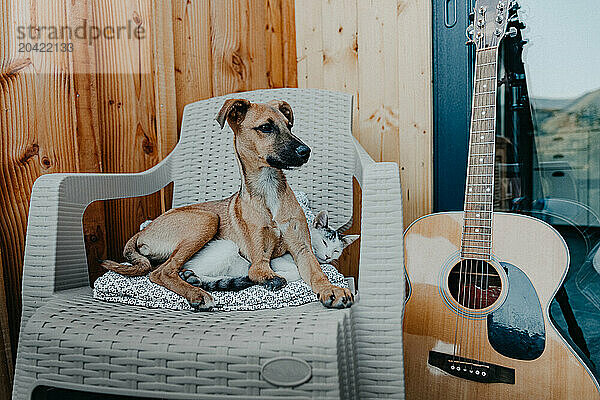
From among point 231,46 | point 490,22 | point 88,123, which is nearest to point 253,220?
point 88,123

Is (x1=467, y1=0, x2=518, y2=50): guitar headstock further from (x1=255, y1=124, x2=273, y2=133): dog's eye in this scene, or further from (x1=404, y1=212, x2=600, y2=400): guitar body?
(x1=255, y1=124, x2=273, y2=133): dog's eye

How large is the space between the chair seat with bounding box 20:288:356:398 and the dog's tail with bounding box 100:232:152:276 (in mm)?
177

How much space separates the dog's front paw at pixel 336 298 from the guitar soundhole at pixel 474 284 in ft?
1.36

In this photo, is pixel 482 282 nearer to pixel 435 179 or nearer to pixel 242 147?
pixel 435 179

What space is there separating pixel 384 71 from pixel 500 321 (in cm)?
98

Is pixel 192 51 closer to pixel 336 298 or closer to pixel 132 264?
pixel 132 264

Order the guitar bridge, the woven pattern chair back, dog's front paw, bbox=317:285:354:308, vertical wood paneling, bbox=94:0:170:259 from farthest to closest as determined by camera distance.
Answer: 1. vertical wood paneling, bbox=94:0:170:259
2. the woven pattern chair back
3. the guitar bridge
4. dog's front paw, bbox=317:285:354:308

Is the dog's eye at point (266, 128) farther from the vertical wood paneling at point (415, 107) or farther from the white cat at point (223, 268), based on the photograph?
the vertical wood paneling at point (415, 107)

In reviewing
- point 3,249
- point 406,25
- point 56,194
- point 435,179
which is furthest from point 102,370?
point 406,25

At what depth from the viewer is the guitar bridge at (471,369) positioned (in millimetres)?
1160

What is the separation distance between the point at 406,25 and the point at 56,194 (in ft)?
4.10

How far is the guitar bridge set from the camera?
3.81 feet

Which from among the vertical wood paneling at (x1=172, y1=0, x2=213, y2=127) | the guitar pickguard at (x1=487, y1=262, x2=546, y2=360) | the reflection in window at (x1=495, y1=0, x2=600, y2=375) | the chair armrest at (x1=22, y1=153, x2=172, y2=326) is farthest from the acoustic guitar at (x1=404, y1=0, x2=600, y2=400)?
the vertical wood paneling at (x1=172, y1=0, x2=213, y2=127)

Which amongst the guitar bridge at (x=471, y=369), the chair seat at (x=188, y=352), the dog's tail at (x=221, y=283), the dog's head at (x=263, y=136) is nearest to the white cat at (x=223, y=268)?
the dog's tail at (x=221, y=283)
